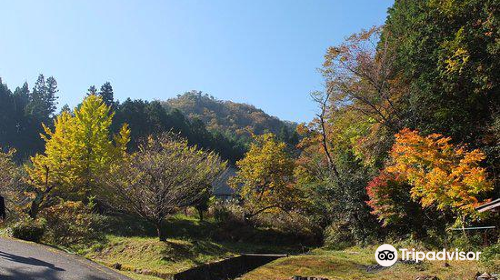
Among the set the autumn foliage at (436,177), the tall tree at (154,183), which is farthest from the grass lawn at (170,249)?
the autumn foliage at (436,177)

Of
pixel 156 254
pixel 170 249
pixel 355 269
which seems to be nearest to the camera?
pixel 355 269

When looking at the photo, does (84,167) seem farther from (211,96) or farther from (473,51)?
(211,96)

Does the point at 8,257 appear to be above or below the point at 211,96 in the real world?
below

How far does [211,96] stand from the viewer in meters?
92.2

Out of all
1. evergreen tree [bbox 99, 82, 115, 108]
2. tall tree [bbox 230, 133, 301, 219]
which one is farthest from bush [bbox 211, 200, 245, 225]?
evergreen tree [bbox 99, 82, 115, 108]

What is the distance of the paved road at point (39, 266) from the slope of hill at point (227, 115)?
49909 mm

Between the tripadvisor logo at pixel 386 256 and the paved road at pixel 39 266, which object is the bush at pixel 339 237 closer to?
the tripadvisor logo at pixel 386 256

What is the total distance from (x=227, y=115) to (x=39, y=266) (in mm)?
68940

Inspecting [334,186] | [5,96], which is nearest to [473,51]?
[334,186]

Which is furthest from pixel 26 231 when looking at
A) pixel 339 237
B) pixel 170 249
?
pixel 339 237

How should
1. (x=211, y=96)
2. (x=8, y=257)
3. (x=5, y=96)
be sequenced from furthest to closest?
1. (x=211, y=96)
2. (x=5, y=96)
3. (x=8, y=257)

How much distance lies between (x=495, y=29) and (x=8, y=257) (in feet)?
52.2

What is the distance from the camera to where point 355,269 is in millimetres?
10281

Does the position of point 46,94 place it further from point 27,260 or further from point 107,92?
point 27,260
